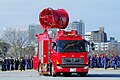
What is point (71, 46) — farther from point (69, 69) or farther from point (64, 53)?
point (69, 69)

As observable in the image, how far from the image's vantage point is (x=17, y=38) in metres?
97.3

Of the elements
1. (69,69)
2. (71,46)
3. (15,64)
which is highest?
(71,46)

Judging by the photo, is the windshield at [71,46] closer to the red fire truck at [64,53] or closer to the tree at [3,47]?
the red fire truck at [64,53]

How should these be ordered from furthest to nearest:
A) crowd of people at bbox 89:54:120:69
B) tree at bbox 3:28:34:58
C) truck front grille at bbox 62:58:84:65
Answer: tree at bbox 3:28:34:58, crowd of people at bbox 89:54:120:69, truck front grille at bbox 62:58:84:65

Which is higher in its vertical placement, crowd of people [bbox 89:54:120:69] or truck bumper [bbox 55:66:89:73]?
truck bumper [bbox 55:66:89:73]

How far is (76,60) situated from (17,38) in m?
67.1

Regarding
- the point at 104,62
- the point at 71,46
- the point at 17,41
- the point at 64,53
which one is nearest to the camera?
the point at 64,53

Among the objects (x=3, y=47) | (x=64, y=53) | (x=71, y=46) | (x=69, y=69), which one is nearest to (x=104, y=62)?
(x=71, y=46)

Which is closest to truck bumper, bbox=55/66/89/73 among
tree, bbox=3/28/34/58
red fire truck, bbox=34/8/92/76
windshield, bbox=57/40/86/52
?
red fire truck, bbox=34/8/92/76

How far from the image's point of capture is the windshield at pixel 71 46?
31.1m

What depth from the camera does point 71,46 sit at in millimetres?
31250

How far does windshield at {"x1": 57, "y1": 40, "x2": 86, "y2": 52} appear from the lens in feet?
102

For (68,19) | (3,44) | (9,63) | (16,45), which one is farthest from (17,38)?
(68,19)

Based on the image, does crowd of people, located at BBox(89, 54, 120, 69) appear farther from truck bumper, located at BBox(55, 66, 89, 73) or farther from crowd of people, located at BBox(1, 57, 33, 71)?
truck bumper, located at BBox(55, 66, 89, 73)
